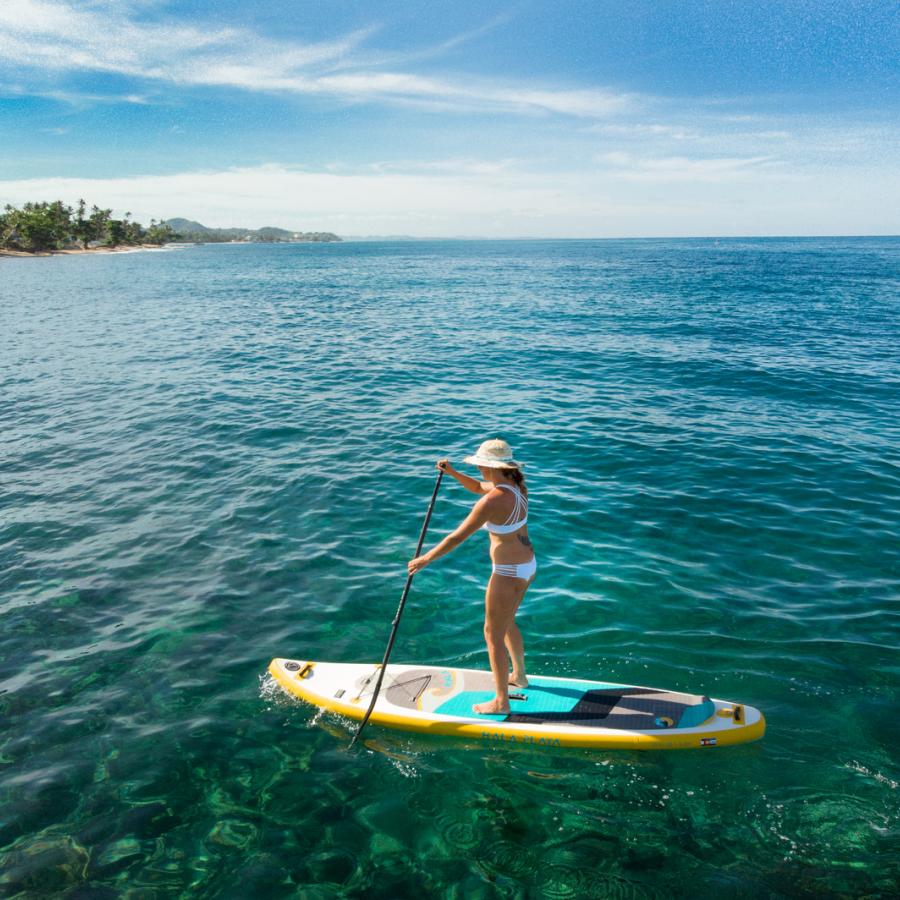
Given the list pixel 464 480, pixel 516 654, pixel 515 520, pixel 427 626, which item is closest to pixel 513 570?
pixel 515 520

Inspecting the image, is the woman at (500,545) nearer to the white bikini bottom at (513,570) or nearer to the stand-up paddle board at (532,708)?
the white bikini bottom at (513,570)

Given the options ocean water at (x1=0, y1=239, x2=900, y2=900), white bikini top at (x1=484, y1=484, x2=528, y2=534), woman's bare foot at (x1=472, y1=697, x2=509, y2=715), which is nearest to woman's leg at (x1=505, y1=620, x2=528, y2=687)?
woman's bare foot at (x1=472, y1=697, x2=509, y2=715)

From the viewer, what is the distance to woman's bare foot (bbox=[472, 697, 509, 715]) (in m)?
7.26

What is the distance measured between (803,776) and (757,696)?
1.28 m

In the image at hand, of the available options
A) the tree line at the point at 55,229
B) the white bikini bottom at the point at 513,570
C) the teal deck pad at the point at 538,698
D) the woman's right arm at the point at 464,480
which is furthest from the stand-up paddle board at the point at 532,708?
the tree line at the point at 55,229

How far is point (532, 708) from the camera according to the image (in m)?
7.29

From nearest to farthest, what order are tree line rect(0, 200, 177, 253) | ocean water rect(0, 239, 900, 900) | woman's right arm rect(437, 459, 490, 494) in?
ocean water rect(0, 239, 900, 900)
woman's right arm rect(437, 459, 490, 494)
tree line rect(0, 200, 177, 253)

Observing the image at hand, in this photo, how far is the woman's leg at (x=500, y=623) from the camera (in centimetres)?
672

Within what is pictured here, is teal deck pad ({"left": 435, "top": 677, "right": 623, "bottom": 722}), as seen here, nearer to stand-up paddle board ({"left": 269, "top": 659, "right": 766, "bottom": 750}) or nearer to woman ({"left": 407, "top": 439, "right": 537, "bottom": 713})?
stand-up paddle board ({"left": 269, "top": 659, "right": 766, "bottom": 750})

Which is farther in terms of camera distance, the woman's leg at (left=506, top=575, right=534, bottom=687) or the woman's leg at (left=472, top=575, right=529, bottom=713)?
the woman's leg at (left=506, top=575, right=534, bottom=687)

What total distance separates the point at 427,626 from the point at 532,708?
2558 millimetres

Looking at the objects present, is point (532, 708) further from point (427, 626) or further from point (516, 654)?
point (427, 626)

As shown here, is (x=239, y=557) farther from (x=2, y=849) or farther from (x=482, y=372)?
(x=482, y=372)

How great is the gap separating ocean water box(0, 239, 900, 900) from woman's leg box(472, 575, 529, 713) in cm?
62
